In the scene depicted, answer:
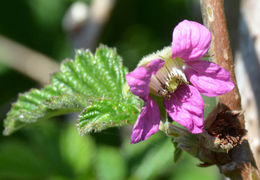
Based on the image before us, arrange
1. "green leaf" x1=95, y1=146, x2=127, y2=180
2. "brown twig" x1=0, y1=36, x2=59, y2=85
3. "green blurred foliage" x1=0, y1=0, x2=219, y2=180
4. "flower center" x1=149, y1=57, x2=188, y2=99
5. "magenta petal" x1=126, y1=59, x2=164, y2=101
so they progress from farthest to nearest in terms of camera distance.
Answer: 1. "brown twig" x1=0, y1=36, x2=59, y2=85
2. "green leaf" x1=95, y1=146, x2=127, y2=180
3. "green blurred foliage" x1=0, y1=0, x2=219, y2=180
4. "flower center" x1=149, y1=57, x2=188, y2=99
5. "magenta petal" x1=126, y1=59, x2=164, y2=101

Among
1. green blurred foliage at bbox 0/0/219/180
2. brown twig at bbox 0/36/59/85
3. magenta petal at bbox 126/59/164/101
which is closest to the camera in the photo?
magenta petal at bbox 126/59/164/101

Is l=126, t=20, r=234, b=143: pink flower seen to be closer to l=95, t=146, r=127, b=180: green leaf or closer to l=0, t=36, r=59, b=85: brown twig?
l=95, t=146, r=127, b=180: green leaf

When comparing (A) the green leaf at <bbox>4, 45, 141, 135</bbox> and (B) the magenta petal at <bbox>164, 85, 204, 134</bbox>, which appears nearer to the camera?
(B) the magenta petal at <bbox>164, 85, 204, 134</bbox>

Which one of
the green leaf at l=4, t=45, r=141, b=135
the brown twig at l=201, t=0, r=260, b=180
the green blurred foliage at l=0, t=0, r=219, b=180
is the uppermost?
the green blurred foliage at l=0, t=0, r=219, b=180

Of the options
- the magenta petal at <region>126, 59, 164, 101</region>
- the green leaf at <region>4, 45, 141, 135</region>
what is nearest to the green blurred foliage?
the green leaf at <region>4, 45, 141, 135</region>

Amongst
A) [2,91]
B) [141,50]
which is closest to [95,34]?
[141,50]

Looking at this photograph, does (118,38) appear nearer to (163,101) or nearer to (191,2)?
(191,2)

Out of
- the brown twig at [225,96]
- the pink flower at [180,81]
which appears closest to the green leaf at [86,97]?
the pink flower at [180,81]
